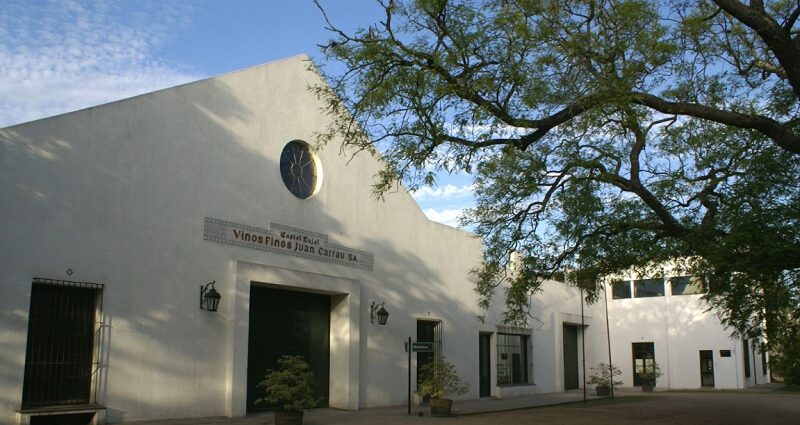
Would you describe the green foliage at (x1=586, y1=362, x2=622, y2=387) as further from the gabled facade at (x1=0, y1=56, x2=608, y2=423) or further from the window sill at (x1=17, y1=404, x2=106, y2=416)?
the window sill at (x1=17, y1=404, x2=106, y2=416)

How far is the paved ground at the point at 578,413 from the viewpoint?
16797 mm

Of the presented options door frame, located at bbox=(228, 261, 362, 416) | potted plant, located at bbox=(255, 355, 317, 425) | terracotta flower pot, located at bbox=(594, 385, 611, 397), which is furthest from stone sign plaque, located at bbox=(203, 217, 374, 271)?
terracotta flower pot, located at bbox=(594, 385, 611, 397)

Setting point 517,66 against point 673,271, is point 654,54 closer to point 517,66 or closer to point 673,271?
point 517,66

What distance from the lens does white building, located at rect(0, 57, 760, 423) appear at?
41.9ft

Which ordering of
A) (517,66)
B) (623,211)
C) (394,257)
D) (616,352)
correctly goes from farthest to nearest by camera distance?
1. (616,352)
2. (394,257)
3. (623,211)
4. (517,66)

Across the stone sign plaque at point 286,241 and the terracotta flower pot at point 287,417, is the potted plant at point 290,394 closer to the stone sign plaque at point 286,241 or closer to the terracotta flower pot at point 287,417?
the terracotta flower pot at point 287,417

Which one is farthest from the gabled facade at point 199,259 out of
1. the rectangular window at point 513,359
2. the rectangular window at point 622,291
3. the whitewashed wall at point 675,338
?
the rectangular window at point 622,291

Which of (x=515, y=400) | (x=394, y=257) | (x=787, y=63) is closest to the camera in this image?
(x=787, y=63)

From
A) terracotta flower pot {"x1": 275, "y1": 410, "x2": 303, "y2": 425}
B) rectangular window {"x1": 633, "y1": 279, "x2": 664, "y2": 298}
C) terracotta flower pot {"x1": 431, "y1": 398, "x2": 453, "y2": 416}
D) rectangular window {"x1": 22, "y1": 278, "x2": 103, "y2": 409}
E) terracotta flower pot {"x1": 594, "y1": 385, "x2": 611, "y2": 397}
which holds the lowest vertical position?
terracotta flower pot {"x1": 594, "y1": 385, "x2": 611, "y2": 397}

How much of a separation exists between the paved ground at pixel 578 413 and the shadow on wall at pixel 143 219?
3.87 ft

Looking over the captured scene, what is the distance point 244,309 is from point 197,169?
128 inches

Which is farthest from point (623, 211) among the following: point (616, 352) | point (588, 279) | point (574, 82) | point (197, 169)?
point (616, 352)

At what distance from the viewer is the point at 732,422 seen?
18109 millimetres

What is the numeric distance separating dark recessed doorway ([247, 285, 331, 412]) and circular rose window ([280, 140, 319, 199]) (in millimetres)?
2597
